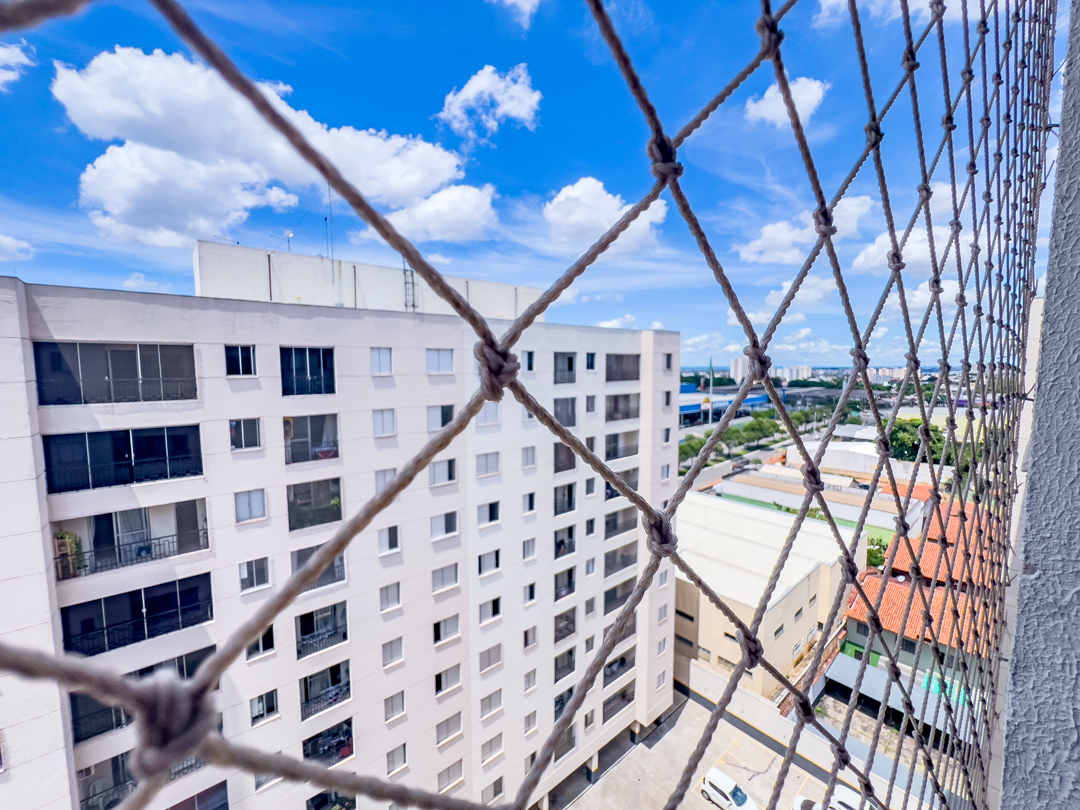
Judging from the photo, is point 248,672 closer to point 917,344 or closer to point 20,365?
point 20,365

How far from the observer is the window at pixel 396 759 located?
382 cm

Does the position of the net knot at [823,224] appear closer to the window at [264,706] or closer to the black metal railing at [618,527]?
the window at [264,706]

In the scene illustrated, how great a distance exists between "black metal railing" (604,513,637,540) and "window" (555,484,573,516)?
Result: 584mm

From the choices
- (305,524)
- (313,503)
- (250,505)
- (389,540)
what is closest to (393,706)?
(389,540)

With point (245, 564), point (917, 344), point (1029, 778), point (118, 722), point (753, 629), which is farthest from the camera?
point (245, 564)

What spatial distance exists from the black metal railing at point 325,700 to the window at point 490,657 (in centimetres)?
111

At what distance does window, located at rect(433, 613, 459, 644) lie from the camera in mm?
3994

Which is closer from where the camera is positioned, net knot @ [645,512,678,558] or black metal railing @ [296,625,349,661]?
net knot @ [645,512,678,558]

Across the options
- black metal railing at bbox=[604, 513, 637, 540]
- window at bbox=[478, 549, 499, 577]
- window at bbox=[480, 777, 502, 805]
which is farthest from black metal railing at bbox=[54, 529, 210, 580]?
black metal railing at bbox=[604, 513, 637, 540]

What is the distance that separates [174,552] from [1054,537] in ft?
11.5

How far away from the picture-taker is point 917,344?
0.84 meters

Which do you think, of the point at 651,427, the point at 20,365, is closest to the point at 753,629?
the point at 20,365

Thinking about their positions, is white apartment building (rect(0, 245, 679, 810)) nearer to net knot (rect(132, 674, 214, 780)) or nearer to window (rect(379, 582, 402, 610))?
window (rect(379, 582, 402, 610))

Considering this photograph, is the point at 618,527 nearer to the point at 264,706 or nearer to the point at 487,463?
the point at 487,463
